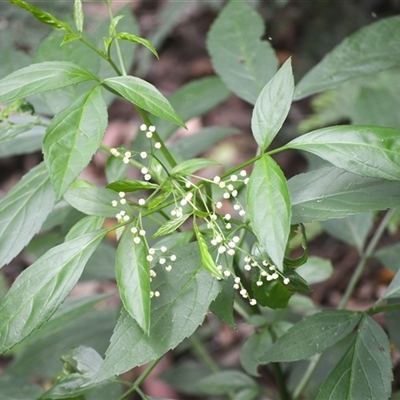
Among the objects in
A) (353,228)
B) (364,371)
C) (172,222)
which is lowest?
(353,228)

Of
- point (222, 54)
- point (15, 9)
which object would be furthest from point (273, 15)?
point (222, 54)

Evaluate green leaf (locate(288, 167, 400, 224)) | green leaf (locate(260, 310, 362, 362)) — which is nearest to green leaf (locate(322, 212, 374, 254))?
green leaf (locate(260, 310, 362, 362))

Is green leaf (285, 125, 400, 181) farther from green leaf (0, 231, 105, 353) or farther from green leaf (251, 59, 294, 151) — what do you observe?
green leaf (0, 231, 105, 353)

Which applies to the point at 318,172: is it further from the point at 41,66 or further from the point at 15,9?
the point at 15,9

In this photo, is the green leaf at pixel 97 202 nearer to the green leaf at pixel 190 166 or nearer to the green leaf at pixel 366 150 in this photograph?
the green leaf at pixel 190 166

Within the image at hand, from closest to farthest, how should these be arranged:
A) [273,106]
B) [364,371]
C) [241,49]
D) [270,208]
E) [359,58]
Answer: [270,208] < [273,106] < [364,371] < [359,58] < [241,49]

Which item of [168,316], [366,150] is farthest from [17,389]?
[366,150]

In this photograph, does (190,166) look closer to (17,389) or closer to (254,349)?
(254,349)
